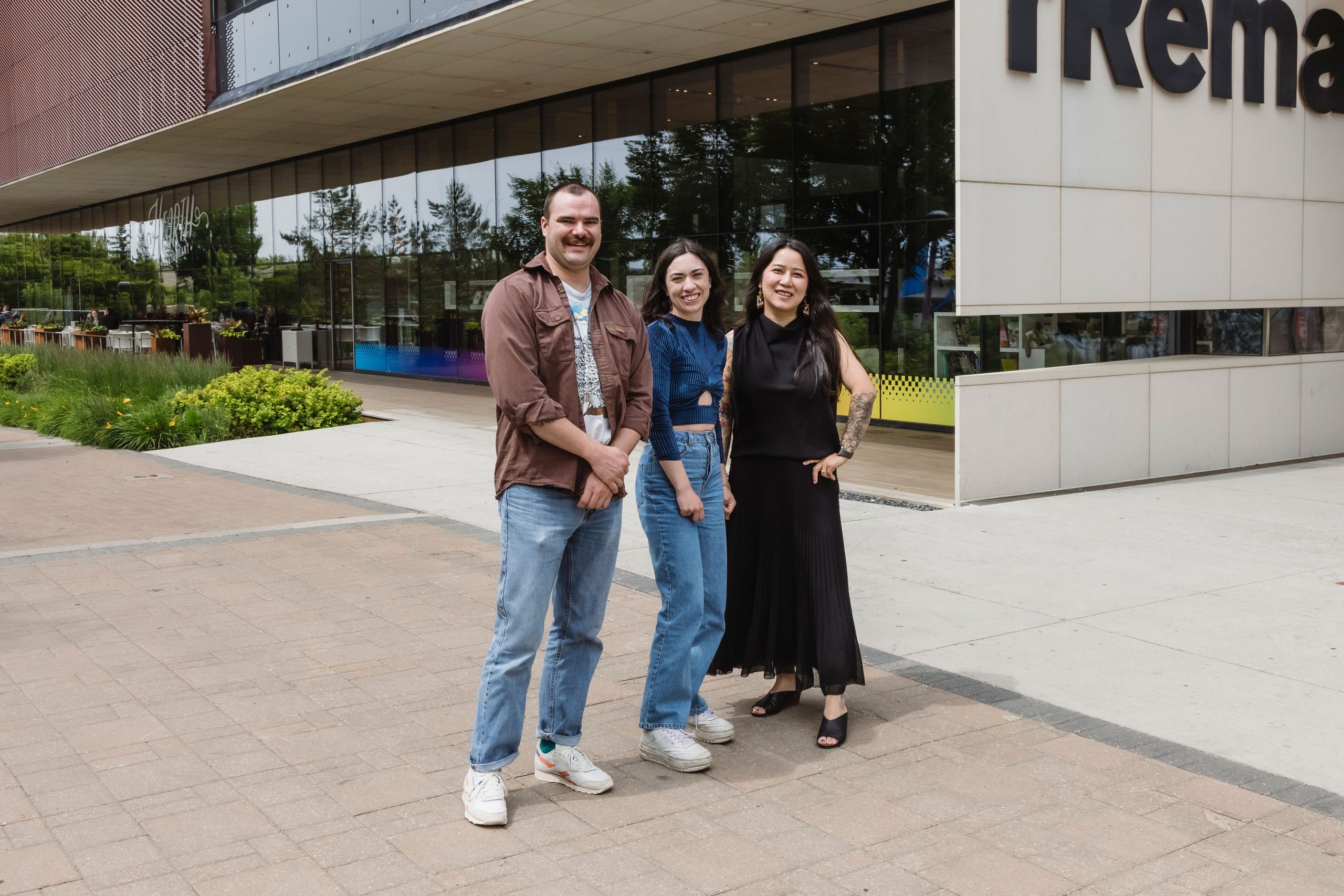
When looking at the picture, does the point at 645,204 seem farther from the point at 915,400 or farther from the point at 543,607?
the point at 543,607

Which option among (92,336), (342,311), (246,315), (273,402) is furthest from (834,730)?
(92,336)

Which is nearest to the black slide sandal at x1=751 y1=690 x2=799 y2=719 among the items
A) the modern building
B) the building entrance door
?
the modern building

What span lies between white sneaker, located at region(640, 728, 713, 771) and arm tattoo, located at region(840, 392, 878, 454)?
4.06 feet

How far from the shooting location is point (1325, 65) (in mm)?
12922

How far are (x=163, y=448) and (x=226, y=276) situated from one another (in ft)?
60.7

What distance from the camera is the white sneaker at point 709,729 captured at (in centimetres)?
480

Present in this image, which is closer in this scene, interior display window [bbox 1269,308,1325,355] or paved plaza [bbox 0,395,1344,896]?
paved plaza [bbox 0,395,1344,896]

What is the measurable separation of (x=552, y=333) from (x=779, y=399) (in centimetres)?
117

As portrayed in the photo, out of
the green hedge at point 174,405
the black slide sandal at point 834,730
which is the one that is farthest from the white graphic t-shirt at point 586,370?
the green hedge at point 174,405

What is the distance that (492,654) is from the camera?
13.5 ft

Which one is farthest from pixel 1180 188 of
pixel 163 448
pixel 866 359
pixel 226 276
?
pixel 226 276

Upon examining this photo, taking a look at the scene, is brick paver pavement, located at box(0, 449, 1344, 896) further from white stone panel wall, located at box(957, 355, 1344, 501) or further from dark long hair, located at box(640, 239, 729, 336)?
white stone panel wall, located at box(957, 355, 1344, 501)

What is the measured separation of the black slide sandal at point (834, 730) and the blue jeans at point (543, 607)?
1.00 meters

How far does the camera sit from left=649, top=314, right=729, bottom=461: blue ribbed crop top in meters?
4.48
